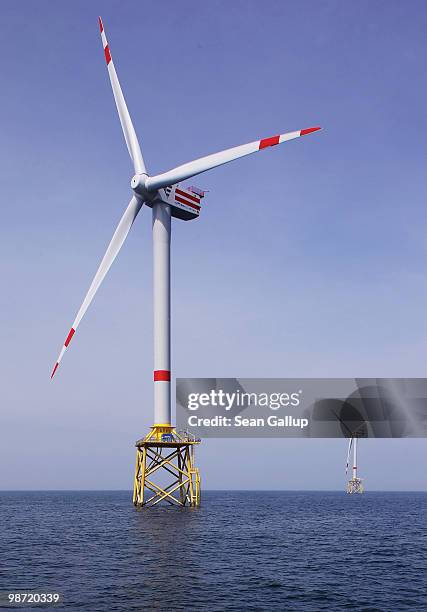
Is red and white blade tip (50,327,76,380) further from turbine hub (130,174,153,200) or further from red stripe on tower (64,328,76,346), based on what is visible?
turbine hub (130,174,153,200)

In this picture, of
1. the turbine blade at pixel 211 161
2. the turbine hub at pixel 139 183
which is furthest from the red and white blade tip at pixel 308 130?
the turbine hub at pixel 139 183

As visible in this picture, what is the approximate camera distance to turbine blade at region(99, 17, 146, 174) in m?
85.9

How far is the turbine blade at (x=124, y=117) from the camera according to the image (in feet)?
282

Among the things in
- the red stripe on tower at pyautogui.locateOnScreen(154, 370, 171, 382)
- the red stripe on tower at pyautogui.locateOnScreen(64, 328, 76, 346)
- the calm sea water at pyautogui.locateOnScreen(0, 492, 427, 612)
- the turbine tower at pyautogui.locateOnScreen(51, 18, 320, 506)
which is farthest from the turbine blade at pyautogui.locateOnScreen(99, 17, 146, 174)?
the calm sea water at pyautogui.locateOnScreen(0, 492, 427, 612)

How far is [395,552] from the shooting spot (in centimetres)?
5903

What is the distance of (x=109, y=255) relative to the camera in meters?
81.2

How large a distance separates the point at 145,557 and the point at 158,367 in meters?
36.6

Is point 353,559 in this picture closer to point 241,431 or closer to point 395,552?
point 395,552

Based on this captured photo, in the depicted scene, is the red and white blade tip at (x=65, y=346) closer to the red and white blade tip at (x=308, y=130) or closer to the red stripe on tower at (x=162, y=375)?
the red stripe on tower at (x=162, y=375)

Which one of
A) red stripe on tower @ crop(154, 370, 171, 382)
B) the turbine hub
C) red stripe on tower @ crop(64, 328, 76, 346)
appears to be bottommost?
red stripe on tower @ crop(154, 370, 171, 382)

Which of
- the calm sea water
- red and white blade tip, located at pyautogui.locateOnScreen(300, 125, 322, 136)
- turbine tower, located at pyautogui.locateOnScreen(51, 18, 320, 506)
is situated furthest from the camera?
turbine tower, located at pyautogui.locateOnScreen(51, 18, 320, 506)

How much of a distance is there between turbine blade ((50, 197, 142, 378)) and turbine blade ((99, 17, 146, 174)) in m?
5.69

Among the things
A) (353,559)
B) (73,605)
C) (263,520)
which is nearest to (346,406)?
(353,559)

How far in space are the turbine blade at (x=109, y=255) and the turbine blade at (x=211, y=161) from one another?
416 cm
